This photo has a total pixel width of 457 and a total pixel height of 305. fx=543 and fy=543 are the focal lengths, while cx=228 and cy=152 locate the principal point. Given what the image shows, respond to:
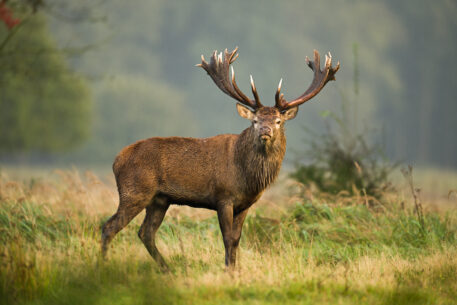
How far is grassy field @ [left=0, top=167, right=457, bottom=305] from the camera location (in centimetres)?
543

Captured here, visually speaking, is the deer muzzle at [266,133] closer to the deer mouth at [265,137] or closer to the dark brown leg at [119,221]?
the deer mouth at [265,137]

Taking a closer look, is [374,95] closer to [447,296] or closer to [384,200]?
[384,200]

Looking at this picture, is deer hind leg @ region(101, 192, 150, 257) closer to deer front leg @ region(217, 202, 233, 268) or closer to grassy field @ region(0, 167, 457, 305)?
grassy field @ region(0, 167, 457, 305)

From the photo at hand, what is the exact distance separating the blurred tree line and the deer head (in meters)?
3.69

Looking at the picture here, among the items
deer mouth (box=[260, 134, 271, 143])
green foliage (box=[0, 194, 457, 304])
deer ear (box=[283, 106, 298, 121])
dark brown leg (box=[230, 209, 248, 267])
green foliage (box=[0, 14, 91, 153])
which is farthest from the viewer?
green foliage (box=[0, 14, 91, 153])

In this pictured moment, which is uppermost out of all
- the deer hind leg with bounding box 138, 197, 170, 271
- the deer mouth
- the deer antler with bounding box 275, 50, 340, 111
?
the deer antler with bounding box 275, 50, 340, 111

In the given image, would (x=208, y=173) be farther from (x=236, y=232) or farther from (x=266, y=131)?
(x=266, y=131)

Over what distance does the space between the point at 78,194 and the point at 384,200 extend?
5.66m

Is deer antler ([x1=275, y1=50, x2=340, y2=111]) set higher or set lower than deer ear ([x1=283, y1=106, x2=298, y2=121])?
higher

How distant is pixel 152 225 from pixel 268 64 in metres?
107

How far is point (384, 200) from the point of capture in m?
10.3

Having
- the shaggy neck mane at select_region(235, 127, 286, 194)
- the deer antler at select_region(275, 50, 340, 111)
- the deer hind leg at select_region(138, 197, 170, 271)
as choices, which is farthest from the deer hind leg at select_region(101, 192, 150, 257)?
the deer antler at select_region(275, 50, 340, 111)

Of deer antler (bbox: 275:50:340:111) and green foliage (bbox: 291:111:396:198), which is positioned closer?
deer antler (bbox: 275:50:340:111)

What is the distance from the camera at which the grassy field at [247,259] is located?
5434 millimetres
